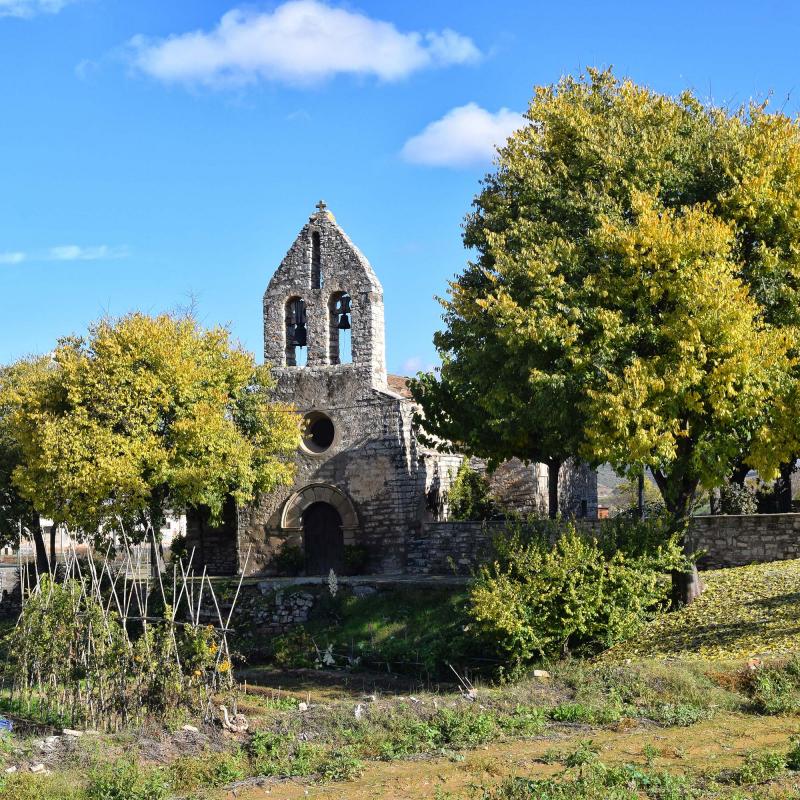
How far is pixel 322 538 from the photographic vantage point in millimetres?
28375

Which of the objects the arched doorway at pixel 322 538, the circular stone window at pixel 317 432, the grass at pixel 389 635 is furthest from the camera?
the circular stone window at pixel 317 432

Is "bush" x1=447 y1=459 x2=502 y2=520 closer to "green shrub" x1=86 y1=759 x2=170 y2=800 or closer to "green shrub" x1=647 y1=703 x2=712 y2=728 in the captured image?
"green shrub" x1=647 y1=703 x2=712 y2=728

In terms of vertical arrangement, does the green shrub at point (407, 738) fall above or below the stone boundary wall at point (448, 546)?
below

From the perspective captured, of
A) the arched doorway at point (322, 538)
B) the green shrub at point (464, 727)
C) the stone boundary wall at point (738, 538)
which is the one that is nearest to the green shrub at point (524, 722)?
the green shrub at point (464, 727)

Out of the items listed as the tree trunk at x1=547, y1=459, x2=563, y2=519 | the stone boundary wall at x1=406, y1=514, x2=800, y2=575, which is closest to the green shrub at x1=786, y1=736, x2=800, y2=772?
the stone boundary wall at x1=406, y1=514, x2=800, y2=575

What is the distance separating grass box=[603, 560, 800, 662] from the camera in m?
17.1

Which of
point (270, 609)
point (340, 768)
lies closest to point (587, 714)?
point (340, 768)

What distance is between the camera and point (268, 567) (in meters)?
28.6

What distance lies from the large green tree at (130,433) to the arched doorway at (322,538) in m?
2.10

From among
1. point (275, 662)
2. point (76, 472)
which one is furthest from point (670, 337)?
point (76, 472)

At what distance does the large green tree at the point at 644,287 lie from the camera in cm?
1752

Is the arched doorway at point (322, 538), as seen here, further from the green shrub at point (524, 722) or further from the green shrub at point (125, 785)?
the green shrub at point (125, 785)

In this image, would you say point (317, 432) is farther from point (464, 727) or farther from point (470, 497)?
point (464, 727)

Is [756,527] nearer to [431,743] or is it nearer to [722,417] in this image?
[722,417]
